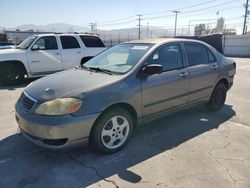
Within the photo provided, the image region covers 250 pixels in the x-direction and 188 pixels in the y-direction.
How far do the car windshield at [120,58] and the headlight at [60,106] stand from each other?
3.15 feet

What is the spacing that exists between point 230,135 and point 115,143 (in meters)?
2.08

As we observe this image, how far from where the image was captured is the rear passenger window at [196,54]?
4.77 meters

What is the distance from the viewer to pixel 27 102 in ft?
11.4

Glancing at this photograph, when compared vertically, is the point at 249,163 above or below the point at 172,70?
below

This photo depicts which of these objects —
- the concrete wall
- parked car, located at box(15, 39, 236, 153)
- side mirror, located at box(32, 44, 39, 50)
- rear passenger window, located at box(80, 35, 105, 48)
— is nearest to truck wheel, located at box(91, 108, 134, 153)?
parked car, located at box(15, 39, 236, 153)

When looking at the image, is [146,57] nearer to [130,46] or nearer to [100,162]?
[130,46]

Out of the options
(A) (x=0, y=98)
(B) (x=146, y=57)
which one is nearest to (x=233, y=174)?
(B) (x=146, y=57)

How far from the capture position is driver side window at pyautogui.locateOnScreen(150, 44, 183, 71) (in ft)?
13.8

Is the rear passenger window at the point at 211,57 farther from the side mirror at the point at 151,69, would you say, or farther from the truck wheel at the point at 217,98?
the side mirror at the point at 151,69

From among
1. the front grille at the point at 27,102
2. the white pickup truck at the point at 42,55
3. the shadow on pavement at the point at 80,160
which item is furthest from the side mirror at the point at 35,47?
the front grille at the point at 27,102

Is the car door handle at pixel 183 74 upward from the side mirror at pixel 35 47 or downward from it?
downward

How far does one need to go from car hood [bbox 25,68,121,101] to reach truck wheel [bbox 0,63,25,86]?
17.5 ft

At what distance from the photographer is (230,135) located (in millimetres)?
4348

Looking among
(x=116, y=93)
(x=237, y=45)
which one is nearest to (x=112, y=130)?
(x=116, y=93)
